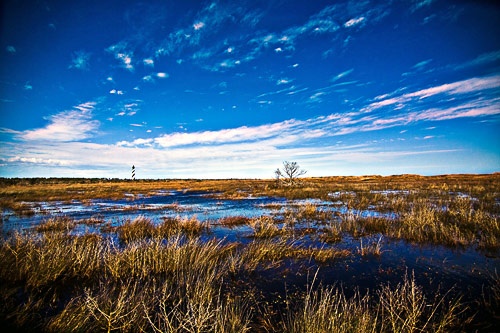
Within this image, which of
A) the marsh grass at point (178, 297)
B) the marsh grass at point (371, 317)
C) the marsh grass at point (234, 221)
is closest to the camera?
the marsh grass at point (371, 317)

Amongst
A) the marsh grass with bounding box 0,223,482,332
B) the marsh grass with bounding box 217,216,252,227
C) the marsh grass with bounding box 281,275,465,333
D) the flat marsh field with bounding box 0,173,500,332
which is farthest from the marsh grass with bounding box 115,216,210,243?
the marsh grass with bounding box 281,275,465,333

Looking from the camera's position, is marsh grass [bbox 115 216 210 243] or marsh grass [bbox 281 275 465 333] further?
marsh grass [bbox 115 216 210 243]

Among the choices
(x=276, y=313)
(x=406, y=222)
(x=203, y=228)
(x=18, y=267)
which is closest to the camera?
(x=276, y=313)

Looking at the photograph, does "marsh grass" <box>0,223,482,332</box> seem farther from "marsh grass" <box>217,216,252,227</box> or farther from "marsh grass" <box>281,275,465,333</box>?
"marsh grass" <box>217,216,252,227</box>

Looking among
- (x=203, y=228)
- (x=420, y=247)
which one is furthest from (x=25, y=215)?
(x=420, y=247)

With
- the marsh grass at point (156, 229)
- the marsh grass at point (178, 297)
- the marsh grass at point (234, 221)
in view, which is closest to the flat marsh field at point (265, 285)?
the marsh grass at point (178, 297)

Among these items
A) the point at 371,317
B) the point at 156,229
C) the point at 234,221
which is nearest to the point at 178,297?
the point at 371,317

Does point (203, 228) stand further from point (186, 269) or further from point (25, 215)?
point (25, 215)

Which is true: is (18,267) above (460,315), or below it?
above

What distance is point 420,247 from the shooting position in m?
10.1

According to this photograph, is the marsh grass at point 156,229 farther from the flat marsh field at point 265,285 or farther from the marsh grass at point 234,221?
the marsh grass at point 234,221

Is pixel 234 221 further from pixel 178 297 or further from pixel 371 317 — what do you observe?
pixel 371 317

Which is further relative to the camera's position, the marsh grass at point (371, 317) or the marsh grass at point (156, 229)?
the marsh grass at point (156, 229)

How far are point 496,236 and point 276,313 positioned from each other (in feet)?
36.2
